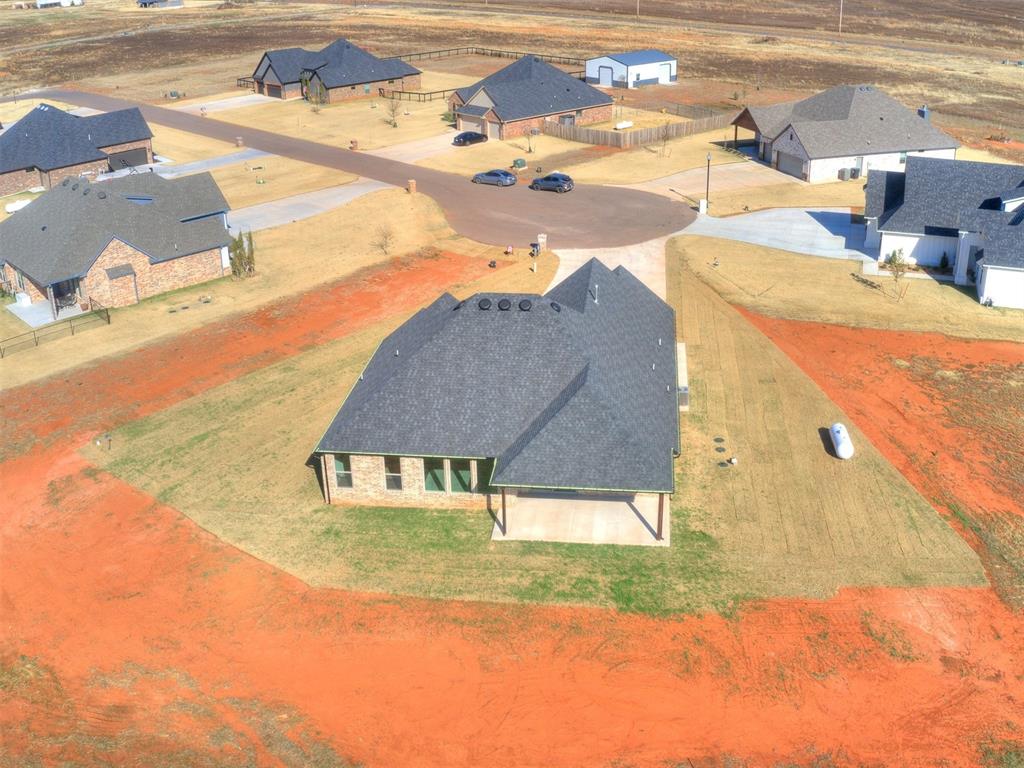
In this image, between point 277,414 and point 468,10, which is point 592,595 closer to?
point 277,414

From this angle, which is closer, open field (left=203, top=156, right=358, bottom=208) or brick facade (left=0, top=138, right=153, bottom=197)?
open field (left=203, top=156, right=358, bottom=208)

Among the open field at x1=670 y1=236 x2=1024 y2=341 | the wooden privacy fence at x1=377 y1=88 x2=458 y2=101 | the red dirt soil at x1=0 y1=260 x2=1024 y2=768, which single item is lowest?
the red dirt soil at x1=0 y1=260 x2=1024 y2=768

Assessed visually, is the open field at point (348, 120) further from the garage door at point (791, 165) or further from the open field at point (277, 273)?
the garage door at point (791, 165)

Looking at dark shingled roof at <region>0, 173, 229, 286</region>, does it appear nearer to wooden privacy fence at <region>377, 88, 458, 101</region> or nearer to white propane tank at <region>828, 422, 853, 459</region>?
white propane tank at <region>828, 422, 853, 459</region>

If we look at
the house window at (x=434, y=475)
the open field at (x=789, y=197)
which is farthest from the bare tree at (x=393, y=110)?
the house window at (x=434, y=475)

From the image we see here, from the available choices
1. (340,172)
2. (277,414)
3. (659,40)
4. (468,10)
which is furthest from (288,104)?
(468,10)

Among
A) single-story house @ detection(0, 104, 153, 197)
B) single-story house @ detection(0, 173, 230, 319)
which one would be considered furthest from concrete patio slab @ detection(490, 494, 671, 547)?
single-story house @ detection(0, 104, 153, 197)

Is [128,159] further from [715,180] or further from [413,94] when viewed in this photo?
[715,180]
